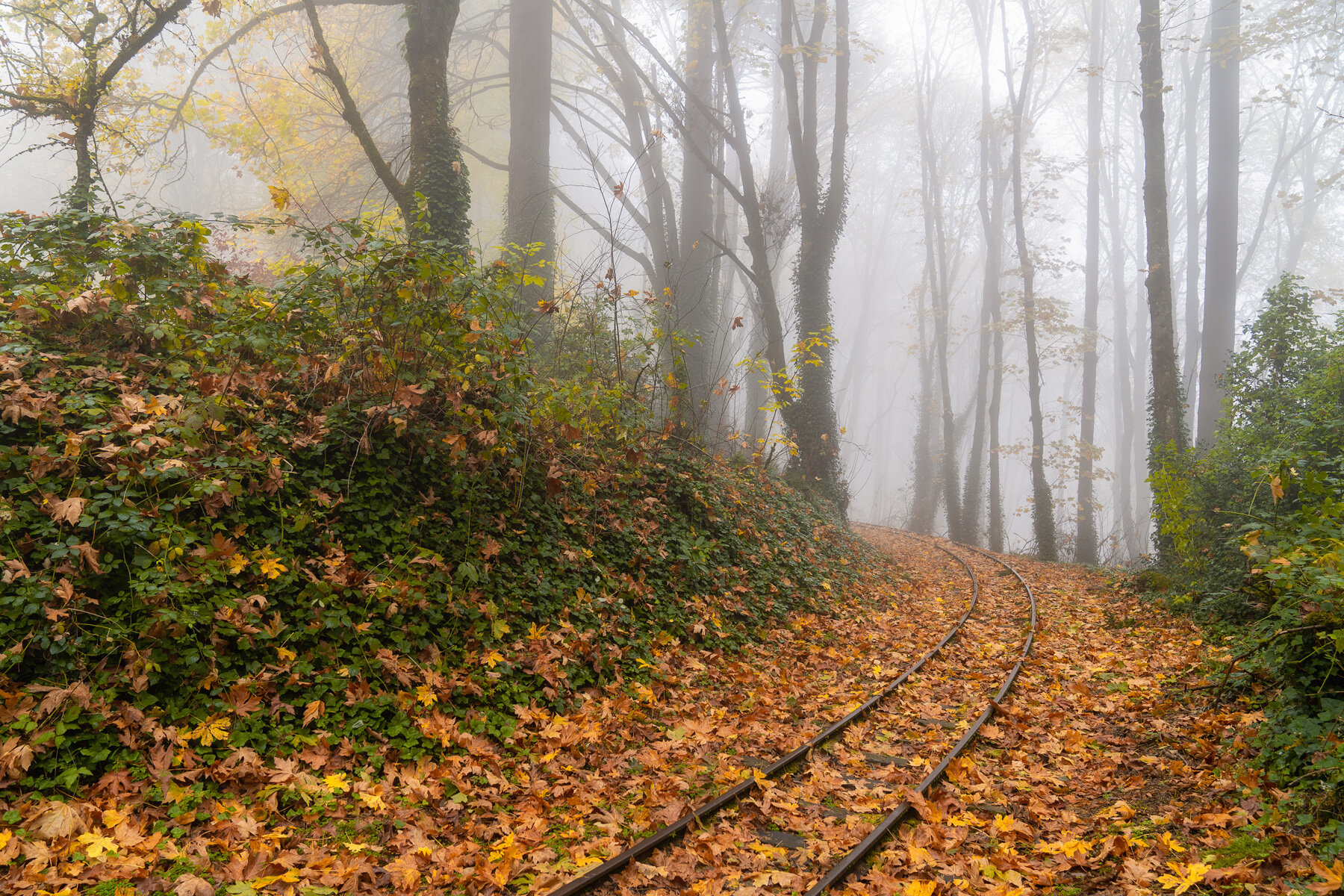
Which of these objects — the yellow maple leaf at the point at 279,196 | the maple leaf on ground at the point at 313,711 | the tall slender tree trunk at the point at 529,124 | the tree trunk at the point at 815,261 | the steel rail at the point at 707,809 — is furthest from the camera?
the tree trunk at the point at 815,261

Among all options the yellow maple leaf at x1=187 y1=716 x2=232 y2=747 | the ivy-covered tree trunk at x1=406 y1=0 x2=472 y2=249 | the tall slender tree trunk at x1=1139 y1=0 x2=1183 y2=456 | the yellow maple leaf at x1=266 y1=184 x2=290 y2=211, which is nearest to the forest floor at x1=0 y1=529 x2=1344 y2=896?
the yellow maple leaf at x1=187 y1=716 x2=232 y2=747

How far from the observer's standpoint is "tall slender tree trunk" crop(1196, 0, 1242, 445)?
1583 cm

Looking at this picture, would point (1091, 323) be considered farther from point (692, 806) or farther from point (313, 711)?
point (313, 711)

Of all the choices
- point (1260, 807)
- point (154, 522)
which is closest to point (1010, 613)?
point (1260, 807)

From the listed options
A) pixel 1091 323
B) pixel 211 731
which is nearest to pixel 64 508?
pixel 211 731

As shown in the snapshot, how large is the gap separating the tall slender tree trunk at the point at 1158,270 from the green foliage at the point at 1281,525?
3.25 ft

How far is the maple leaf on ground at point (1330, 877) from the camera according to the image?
2875mm

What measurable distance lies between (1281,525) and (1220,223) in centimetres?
1485

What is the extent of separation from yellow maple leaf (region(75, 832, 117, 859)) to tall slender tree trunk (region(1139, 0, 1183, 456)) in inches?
560

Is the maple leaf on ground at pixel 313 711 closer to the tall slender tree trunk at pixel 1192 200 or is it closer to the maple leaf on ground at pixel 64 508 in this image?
the maple leaf on ground at pixel 64 508

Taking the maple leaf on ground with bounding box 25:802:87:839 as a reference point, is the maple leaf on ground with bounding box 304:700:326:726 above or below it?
above

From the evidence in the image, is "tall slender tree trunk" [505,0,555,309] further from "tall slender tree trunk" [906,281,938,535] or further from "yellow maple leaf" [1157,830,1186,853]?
"tall slender tree trunk" [906,281,938,535]

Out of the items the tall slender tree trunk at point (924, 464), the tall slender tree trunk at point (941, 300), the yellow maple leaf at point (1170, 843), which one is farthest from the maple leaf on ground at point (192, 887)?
the tall slender tree trunk at point (924, 464)

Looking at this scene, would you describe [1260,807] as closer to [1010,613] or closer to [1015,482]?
[1010,613]
